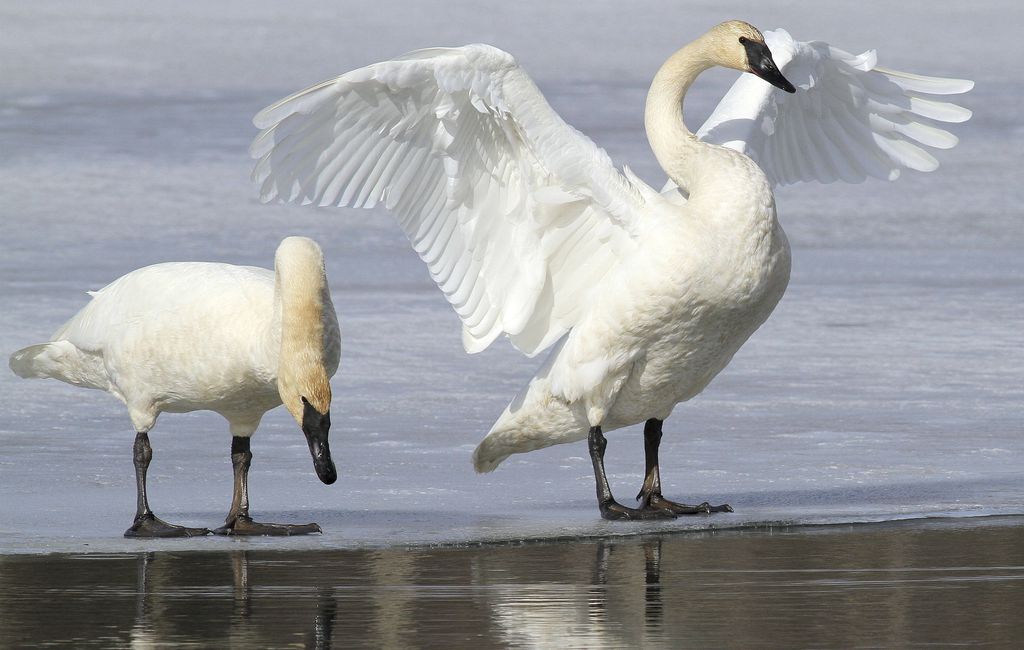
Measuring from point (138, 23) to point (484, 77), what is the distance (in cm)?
2064

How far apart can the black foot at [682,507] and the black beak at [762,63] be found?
69.6 inches

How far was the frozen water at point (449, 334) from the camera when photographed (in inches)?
A: 274

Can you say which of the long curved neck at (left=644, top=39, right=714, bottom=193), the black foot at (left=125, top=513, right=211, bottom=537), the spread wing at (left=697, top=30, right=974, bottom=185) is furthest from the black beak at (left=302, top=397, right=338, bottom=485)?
the spread wing at (left=697, top=30, right=974, bottom=185)

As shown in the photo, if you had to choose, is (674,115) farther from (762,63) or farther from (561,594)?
(561,594)

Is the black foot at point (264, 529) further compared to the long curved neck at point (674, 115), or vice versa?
the long curved neck at point (674, 115)

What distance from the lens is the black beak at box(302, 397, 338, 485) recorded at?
613 cm

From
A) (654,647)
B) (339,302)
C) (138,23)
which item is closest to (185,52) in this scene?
(138,23)

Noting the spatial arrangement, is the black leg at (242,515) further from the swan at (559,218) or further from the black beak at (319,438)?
Answer: the swan at (559,218)

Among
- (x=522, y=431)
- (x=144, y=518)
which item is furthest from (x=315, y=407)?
(x=522, y=431)

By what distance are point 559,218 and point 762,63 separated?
1.08 m

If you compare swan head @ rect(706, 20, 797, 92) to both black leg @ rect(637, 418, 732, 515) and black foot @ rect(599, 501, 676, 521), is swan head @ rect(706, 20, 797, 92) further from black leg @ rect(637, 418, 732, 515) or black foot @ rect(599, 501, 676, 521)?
black foot @ rect(599, 501, 676, 521)

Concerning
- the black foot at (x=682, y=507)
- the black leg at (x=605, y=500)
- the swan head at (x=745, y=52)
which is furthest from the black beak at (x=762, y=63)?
the black foot at (x=682, y=507)

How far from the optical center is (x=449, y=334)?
10570 millimetres

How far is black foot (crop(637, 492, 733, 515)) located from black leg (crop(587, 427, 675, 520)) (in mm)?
47
